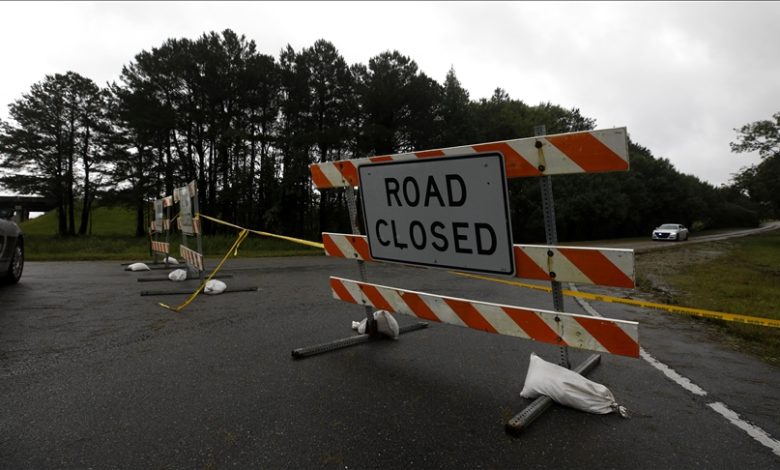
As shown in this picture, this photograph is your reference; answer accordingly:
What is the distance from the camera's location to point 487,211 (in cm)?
305

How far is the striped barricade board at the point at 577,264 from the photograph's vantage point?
2.59 metres

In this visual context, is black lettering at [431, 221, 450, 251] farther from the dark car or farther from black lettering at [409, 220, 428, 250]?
the dark car

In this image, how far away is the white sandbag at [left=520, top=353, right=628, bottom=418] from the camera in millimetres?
2838

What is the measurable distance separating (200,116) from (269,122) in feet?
19.1

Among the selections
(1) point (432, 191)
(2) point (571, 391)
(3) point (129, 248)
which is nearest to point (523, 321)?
(2) point (571, 391)

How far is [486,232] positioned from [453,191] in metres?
0.40

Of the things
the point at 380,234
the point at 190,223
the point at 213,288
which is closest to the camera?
the point at 380,234

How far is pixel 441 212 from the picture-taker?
334cm

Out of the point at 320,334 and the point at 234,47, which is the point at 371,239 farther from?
the point at 234,47

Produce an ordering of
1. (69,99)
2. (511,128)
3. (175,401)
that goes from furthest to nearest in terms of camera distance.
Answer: (511,128) → (69,99) → (175,401)

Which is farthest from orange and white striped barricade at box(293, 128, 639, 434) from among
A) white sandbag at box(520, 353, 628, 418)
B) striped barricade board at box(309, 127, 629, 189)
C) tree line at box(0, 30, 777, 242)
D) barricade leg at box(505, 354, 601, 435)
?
tree line at box(0, 30, 777, 242)

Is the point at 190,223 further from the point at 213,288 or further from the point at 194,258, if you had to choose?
the point at 213,288

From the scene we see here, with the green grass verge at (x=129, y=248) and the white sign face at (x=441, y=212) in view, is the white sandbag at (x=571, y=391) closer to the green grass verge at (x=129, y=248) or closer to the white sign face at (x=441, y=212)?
the white sign face at (x=441, y=212)

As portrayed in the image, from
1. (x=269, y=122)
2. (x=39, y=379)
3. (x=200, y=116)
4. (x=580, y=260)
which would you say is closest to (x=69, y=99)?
(x=200, y=116)
